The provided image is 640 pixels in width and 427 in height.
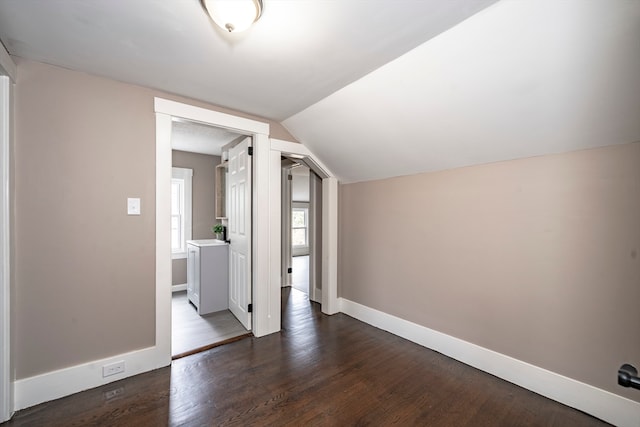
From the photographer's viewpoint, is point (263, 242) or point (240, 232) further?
point (240, 232)

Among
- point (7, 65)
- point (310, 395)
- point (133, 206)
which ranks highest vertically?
point (7, 65)

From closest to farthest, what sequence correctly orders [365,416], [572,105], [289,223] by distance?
1. [572,105]
2. [365,416]
3. [289,223]

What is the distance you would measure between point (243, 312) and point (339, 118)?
2.39m

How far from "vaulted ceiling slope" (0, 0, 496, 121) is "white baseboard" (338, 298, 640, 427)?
2.43 m

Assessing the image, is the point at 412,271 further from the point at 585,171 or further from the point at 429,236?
the point at 585,171

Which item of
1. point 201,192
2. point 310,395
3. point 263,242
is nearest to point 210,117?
point 263,242

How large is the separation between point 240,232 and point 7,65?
2.18 metres

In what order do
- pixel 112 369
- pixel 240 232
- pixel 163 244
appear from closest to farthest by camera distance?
1. pixel 112 369
2. pixel 163 244
3. pixel 240 232

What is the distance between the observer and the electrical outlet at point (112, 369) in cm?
208

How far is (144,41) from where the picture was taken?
1.70 meters

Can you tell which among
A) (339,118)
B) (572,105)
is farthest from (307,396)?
(572,105)

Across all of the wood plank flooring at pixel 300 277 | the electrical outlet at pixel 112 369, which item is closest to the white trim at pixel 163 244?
the electrical outlet at pixel 112 369

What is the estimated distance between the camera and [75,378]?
1983 millimetres

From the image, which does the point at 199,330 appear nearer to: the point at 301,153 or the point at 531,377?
the point at 301,153
